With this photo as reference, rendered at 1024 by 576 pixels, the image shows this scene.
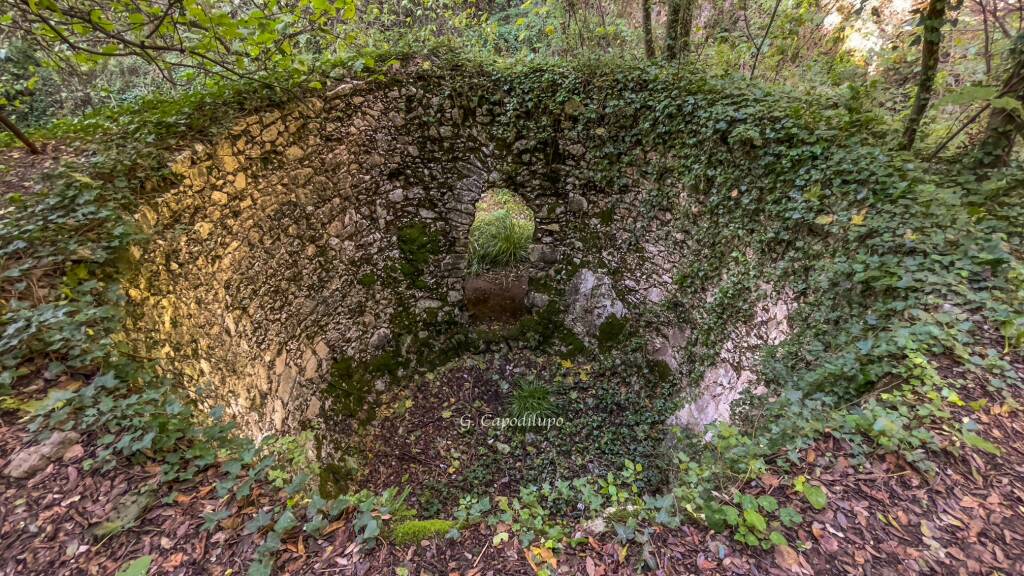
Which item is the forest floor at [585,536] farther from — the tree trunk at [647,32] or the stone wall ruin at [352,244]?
the tree trunk at [647,32]

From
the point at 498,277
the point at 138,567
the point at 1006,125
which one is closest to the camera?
the point at 138,567

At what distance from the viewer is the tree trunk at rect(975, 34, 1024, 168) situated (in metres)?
2.70

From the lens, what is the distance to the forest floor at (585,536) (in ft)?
5.20

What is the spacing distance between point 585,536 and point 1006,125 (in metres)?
4.05

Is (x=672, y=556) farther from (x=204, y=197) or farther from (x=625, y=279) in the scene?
(x=204, y=197)

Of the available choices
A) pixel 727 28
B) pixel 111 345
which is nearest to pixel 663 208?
pixel 727 28

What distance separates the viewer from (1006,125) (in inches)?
109

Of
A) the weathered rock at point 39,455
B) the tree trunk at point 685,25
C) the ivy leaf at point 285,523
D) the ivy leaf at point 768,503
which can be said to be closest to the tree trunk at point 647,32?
the tree trunk at point 685,25

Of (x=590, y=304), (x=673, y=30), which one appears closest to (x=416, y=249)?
(x=590, y=304)

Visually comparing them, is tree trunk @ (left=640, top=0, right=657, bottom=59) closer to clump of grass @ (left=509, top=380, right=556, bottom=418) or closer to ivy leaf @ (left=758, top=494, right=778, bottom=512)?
clump of grass @ (left=509, top=380, right=556, bottom=418)

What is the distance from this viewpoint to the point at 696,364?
4418 millimetres

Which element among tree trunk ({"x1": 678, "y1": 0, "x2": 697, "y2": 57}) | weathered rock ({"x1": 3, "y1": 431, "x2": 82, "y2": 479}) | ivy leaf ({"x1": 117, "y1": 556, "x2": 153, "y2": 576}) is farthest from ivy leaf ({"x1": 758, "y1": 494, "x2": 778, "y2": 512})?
tree trunk ({"x1": 678, "y1": 0, "x2": 697, "y2": 57})

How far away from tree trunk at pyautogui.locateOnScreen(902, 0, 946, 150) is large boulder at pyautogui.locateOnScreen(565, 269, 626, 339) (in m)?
3.20

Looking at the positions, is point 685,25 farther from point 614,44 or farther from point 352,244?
point 352,244
